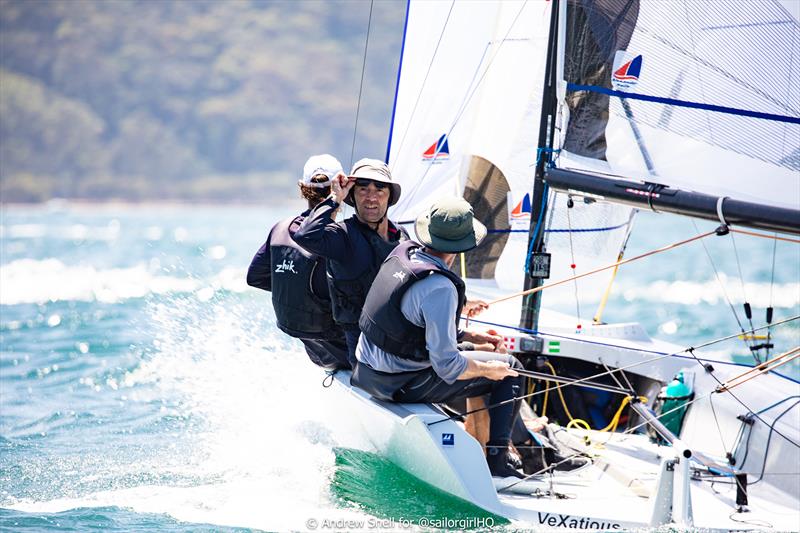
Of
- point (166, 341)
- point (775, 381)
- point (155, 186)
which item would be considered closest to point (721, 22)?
point (775, 381)

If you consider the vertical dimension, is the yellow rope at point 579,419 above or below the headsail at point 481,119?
below

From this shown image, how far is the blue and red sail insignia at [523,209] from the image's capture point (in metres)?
6.48

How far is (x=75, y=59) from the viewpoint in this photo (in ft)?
344

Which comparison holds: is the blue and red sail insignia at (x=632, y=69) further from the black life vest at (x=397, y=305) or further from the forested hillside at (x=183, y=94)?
the forested hillside at (x=183, y=94)

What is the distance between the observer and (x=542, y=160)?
210 inches

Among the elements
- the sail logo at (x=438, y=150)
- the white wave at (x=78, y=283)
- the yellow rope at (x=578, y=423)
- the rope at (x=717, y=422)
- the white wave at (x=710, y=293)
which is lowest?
the white wave at (x=78, y=283)

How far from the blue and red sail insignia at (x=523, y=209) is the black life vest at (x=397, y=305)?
2.63 metres

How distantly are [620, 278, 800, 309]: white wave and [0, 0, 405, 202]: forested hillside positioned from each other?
5731cm

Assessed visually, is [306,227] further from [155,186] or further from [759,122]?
[155,186]

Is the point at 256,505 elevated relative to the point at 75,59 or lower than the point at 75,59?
lower

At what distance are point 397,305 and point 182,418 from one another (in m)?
2.79

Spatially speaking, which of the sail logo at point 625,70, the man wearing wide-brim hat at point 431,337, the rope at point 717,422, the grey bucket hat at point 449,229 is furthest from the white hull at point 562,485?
the sail logo at point 625,70

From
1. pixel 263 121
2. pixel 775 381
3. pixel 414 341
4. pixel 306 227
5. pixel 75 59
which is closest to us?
pixel 414 341

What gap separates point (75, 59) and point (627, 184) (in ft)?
356
